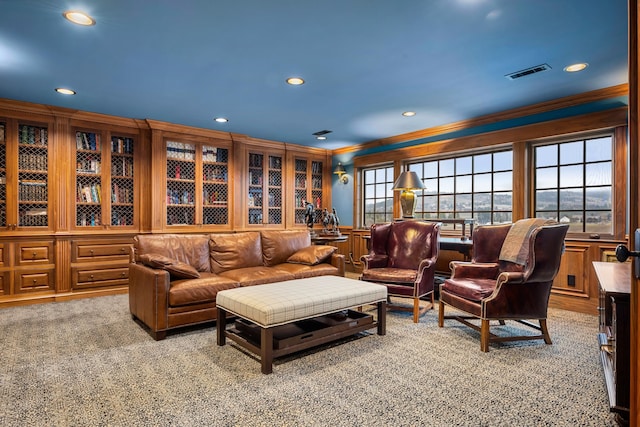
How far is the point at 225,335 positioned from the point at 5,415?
134cm

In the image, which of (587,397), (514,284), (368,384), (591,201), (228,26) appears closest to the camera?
(587,397)

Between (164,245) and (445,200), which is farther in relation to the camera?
(445,200)

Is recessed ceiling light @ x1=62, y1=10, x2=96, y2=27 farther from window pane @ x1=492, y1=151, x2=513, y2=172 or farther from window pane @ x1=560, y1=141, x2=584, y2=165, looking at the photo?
window pane @ x1=560, y1=141, x2=584, y2=165

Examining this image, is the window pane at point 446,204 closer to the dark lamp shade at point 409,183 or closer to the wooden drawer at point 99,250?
the dark lamp shade at point 409,183

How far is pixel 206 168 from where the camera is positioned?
5.66 metres

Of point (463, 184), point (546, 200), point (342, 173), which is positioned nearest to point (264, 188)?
point (342, 173)

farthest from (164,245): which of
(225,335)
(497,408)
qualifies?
Answer: (497,408)

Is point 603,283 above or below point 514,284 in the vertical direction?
above

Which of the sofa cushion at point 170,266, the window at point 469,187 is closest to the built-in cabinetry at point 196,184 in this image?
the sofa cushion at point 170,266

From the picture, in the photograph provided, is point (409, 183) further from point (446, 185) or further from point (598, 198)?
point (598, 198)

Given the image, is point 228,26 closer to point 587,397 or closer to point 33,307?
point 587,397

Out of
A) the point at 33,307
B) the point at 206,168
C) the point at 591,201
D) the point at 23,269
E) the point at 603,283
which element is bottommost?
the point at 33,307

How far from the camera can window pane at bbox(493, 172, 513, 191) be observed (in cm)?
471

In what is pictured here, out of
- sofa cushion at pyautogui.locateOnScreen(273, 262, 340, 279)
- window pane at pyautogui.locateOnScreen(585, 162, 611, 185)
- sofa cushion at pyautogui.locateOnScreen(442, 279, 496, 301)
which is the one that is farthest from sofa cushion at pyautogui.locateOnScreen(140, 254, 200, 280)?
window pane at pyautogui.locateOnScreen(585, 162, 611, 185)
